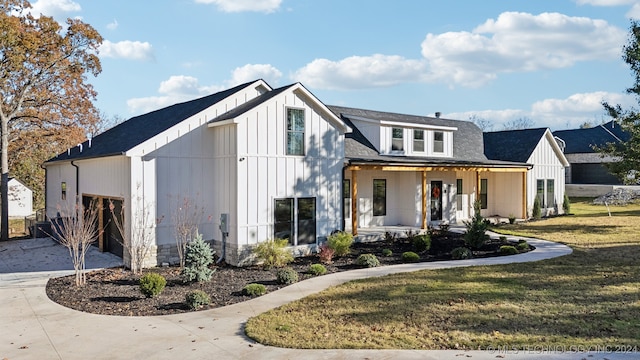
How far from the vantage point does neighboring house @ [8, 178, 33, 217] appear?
1371 inches

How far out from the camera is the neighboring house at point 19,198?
34.8 meters

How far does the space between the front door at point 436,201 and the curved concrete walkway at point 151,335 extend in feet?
37.1

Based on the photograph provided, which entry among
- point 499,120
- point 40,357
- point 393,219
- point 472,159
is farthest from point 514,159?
point 499,120

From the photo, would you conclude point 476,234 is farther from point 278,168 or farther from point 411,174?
point 278,168

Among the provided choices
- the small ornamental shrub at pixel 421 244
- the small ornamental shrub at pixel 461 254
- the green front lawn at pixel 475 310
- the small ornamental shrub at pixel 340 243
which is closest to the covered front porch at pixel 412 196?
the small ornamental shrub at pixel 421 244

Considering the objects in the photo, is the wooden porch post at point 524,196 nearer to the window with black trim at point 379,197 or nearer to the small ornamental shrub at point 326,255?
the window with black trim at point 379,197

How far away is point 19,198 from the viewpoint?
35.0 m

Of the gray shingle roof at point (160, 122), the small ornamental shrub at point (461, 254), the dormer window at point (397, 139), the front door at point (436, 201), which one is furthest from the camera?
the front door at point (436, 201)

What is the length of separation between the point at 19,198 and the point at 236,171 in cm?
3022

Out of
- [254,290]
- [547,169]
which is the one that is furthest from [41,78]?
[547,169]

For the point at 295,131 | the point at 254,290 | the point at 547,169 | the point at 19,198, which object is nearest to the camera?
the point at 254,290

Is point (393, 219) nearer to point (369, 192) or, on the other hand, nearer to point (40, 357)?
point (369, 192)

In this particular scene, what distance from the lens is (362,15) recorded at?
16328 mm

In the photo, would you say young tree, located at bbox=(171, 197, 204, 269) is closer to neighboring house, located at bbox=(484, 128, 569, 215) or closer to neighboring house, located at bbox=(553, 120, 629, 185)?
neighboring house, located at bbox=(484, 128, 569, 215)
